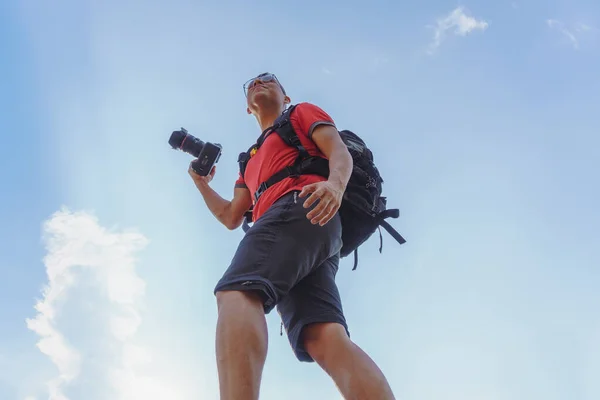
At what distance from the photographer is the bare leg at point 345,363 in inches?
106

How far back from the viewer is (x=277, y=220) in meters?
3.04

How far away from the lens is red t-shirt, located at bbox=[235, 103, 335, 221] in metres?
3.42

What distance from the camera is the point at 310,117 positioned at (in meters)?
3.73

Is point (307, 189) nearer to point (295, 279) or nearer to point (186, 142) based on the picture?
point (295, 279)

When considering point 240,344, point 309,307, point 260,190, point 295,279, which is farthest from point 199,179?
point 240,344

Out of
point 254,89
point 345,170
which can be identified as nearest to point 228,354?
point 345,170

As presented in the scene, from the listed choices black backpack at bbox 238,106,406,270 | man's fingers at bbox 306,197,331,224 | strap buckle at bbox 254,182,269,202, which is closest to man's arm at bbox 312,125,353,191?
black backpack at bbox 238,106,406,270

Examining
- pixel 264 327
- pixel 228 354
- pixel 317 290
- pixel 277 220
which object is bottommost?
pixel 228 354

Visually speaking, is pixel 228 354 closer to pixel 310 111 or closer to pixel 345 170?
pixel 345 170

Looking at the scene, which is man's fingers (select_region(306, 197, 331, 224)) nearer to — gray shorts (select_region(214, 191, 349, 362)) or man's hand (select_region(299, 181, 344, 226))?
man's hand (select_region(299, 181, 344, 226))

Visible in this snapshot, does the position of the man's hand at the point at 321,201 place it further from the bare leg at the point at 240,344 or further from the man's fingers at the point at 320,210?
the bare leg at the point at 240,344

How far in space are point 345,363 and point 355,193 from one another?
1.18 metres

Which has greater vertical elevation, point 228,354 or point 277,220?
point 277,220

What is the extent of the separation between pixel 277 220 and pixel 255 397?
1.04 metres
